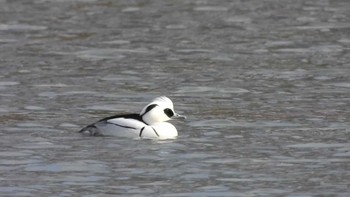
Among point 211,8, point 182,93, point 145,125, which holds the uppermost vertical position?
point 211,8

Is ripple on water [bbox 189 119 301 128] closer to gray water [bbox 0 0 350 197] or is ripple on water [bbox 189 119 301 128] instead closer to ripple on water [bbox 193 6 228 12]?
gray water [bbox 0 0 350 197]

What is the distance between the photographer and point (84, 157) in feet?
53.3

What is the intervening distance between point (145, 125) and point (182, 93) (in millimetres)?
3458

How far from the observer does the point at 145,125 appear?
1762cm

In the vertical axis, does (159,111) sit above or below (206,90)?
below

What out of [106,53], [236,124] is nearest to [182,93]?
[236,124]

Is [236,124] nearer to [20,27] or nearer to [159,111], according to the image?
[159,111]

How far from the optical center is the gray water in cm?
1519

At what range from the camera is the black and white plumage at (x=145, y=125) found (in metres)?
17.5

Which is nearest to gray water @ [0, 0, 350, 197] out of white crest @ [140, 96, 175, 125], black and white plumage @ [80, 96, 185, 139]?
black and white plumage @ [80, 96, 185, 139]

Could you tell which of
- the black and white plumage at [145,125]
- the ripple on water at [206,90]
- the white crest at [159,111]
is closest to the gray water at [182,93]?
the ripple on water at [206,90]

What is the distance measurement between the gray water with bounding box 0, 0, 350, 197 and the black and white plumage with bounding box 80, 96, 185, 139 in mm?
124

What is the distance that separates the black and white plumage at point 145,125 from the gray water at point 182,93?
12cm

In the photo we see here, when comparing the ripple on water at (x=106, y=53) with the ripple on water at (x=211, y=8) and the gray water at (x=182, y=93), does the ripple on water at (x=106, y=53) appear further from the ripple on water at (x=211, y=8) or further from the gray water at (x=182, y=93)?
the ripple on water at (x=211, y=8)
